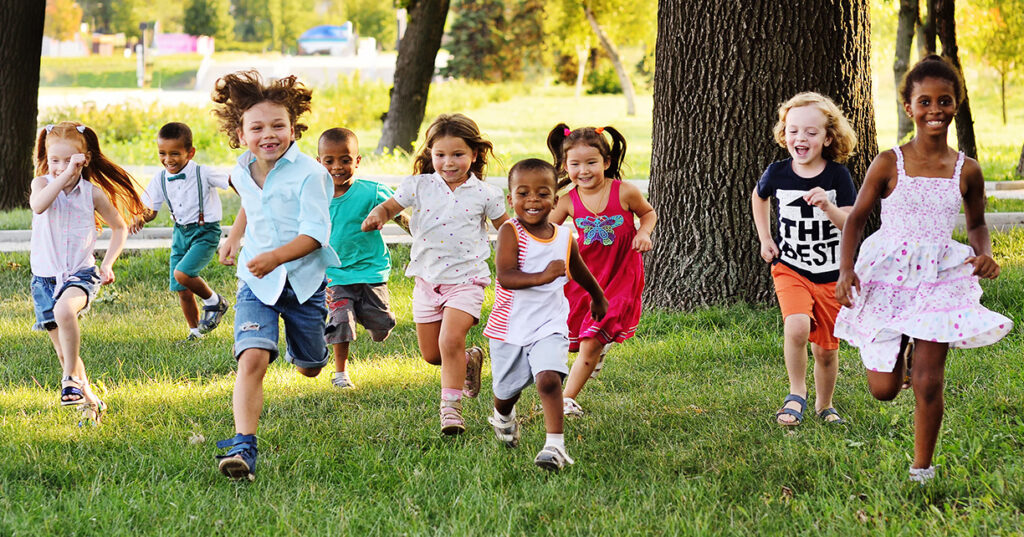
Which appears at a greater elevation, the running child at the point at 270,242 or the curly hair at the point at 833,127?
the curly hair at the point at 833,127

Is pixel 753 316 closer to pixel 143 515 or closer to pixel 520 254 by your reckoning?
pixel 520 254

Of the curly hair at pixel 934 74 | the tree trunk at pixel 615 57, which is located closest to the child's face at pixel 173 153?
the curly hair at pixel 934 74

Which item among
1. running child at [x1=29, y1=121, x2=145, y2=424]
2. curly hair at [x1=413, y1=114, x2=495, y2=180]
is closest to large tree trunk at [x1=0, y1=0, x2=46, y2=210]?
running child at [x1=29, y1=121, x2=145, y2=424]

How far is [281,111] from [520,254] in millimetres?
1256

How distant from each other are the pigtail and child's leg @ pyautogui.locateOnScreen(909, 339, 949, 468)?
6.36ft

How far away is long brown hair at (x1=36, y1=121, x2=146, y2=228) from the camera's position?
5.49 m

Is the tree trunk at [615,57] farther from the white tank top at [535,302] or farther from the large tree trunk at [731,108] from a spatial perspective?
the white tank top at [535,302]

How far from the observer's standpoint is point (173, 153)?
738 centimetres

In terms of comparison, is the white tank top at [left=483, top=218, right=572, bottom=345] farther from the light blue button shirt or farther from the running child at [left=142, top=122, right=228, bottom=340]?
the running child at [left=142, top=122, right=228, bottom=340]

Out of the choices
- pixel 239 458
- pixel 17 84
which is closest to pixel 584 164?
pixel 239 458

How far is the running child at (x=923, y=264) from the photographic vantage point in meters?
4.08

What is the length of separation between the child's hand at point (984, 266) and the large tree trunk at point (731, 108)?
10.4 feet

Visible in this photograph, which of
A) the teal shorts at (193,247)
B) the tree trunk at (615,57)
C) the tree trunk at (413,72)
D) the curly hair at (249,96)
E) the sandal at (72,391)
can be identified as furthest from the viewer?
the tree trunk at (615,57)

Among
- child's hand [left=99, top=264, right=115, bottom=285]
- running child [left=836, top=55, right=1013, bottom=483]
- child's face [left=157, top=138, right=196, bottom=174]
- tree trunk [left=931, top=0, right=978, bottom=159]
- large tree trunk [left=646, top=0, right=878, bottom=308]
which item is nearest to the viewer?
running child [left=836, top=55, right=1013, bottom=483]
